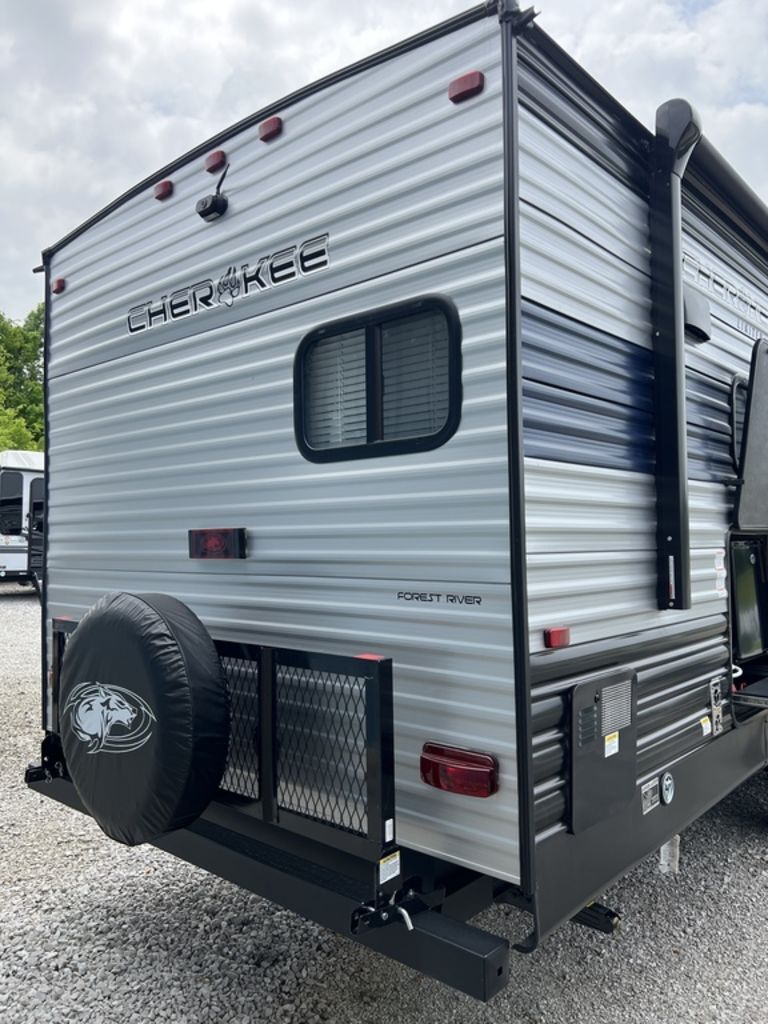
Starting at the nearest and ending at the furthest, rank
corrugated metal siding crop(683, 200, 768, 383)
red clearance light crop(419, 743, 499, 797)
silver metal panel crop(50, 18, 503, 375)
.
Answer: red clearance light crop(419, 743, 499, 797) → silver metal panel crop(50, 18, 503, 375) → corrugated metal siding crop(683, 200, 768, 383)

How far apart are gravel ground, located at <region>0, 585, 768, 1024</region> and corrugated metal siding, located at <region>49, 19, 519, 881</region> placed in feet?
2.75

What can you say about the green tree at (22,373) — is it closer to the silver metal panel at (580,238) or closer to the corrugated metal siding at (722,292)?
the corrugated metal siding at (722,292)

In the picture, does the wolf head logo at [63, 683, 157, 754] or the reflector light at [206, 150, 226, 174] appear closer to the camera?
the wolf head logo at [63, 683, 157, 754]

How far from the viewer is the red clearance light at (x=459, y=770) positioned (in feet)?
7.06

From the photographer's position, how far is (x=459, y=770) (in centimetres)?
220

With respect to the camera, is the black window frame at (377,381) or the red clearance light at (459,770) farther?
the black window frame at (377,381)

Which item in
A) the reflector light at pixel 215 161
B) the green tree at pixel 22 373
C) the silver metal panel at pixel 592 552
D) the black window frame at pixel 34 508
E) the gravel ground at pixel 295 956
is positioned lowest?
the gravel ground at pixel 295 956

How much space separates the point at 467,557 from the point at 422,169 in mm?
1119

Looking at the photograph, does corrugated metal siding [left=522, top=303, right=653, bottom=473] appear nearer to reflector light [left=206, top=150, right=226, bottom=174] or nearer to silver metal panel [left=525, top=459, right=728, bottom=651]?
silver metal panel [left=525, top=459, right=728, bottom=651]

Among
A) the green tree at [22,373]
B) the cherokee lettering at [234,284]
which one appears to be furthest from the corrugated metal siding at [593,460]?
the green tree at [22,373]

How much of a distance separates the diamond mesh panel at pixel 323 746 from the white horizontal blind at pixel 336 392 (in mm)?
748

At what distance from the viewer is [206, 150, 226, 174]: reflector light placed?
3002mm

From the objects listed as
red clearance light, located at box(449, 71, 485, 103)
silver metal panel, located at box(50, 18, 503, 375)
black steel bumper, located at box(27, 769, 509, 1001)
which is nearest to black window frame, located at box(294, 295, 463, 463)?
silver metal panel, located at box(50, 18, 503, 375)

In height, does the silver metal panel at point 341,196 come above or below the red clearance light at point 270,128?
below
